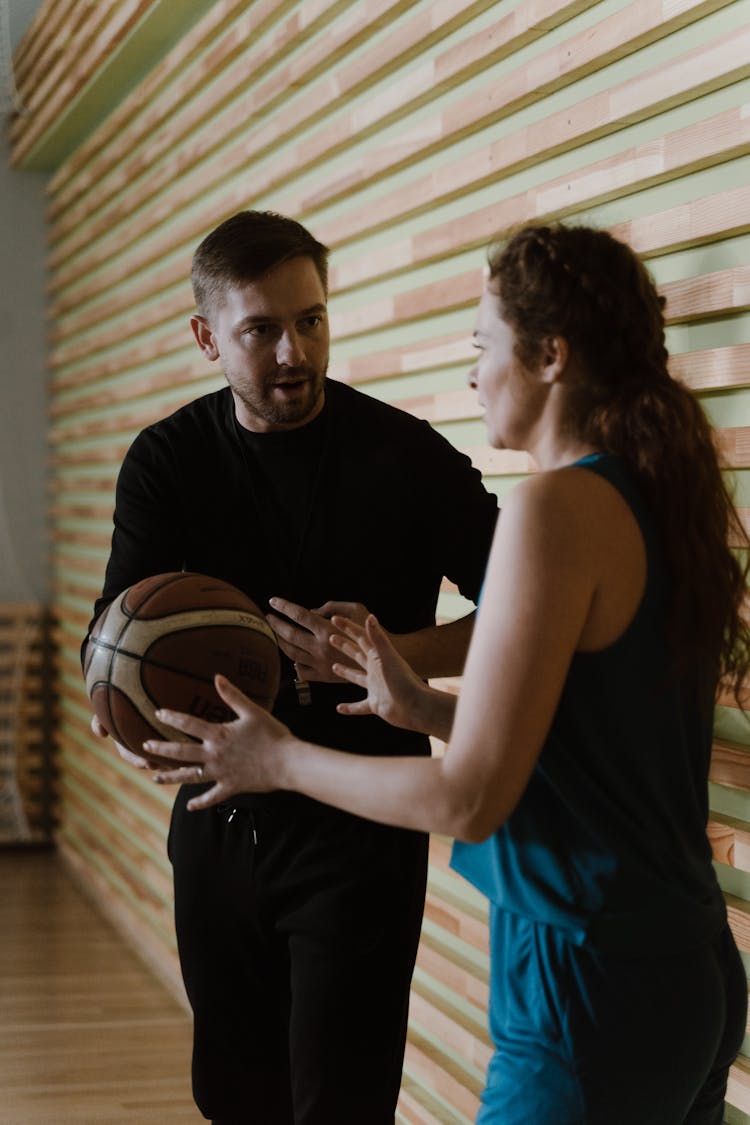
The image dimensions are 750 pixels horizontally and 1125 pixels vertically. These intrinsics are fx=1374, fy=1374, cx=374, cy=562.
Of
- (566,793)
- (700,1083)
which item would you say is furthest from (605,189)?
(700,1083)

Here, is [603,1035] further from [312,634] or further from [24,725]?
[24,725]

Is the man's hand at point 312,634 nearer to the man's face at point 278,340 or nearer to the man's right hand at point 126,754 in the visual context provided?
the man's right hand at point 126,754

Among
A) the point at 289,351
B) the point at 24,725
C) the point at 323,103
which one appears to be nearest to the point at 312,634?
the point at 289,351

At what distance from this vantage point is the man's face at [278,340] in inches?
92.0

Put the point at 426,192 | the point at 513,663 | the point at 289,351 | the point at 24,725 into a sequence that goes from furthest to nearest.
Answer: the point at 24,725 < the point at 426,192 < the point at 289,351 < the point at 513,663

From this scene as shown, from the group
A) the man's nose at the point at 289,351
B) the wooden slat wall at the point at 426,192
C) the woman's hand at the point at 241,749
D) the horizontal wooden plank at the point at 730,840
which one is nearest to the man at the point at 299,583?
the man's nose at the point at 289,351

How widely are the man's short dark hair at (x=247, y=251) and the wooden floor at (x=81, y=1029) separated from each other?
96.7 inches

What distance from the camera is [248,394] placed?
2385mm

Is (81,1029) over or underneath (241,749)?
underneath

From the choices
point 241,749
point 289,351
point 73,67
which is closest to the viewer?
point 241,749

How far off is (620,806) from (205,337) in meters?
1.40

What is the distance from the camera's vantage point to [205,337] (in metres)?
2.54

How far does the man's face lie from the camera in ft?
7.67

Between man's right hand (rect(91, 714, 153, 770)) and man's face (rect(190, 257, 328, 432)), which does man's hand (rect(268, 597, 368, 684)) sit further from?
man's face (rect(190, 257, 328, 432))
